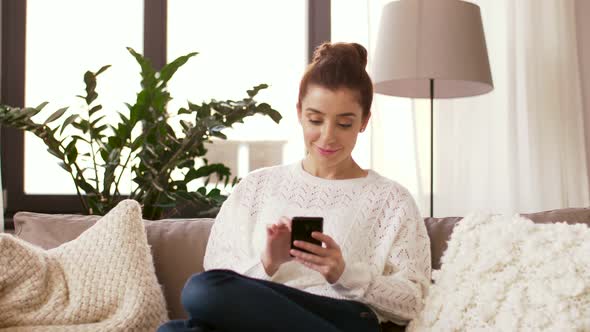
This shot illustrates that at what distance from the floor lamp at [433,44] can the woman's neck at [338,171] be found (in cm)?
76

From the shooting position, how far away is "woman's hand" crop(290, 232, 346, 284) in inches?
54.7

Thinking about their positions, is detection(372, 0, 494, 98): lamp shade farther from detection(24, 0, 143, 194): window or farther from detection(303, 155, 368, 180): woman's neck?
detection(24, 0, 143, 194): window

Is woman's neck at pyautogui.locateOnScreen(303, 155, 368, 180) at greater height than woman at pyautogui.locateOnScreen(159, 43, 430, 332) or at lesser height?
greater

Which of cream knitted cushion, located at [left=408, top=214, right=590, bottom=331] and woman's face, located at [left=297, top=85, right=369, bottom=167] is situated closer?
cream knitted cushion, located at [left=408, top=214, right=590, bottom=331]

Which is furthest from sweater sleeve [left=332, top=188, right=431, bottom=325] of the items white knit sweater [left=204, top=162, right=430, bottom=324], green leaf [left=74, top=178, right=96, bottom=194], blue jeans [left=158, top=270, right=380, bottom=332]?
green leaf [left=74, top=178, right=96, bottom=194]

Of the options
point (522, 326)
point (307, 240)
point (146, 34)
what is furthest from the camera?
point (146, 34)

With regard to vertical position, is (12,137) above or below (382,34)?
below

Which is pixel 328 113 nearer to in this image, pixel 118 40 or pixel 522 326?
pixel 522 326

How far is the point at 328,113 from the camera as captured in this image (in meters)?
1.67

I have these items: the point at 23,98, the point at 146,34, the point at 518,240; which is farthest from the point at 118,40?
the point at 518,240

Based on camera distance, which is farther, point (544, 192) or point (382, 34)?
point (544, 192)

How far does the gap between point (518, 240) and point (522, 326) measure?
7.8 inches

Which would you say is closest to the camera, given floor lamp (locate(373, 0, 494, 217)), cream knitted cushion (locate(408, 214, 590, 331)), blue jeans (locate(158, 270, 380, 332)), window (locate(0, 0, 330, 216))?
cream knitted cushion (locate(408, 214, 590, 331))

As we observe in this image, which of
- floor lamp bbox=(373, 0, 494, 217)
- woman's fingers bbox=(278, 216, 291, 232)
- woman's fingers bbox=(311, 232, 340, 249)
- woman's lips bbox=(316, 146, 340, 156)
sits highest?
floor lamp bbox=(373, 0, 494, 217)
